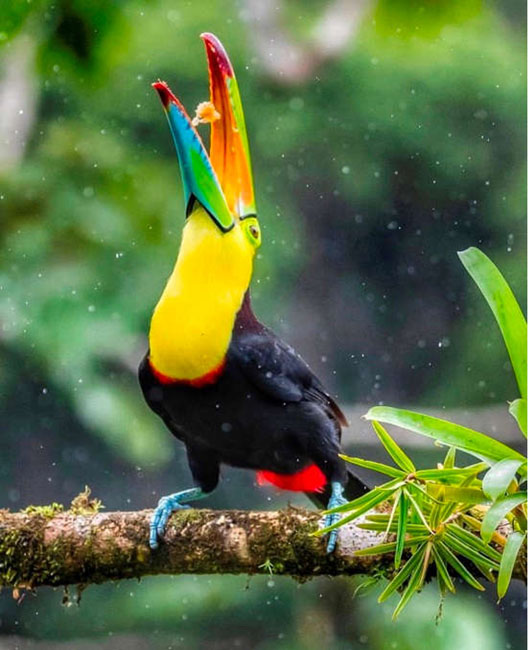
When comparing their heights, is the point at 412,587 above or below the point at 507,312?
below

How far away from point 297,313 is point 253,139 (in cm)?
47

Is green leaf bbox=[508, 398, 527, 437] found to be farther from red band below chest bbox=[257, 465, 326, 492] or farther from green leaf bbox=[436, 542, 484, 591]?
red band below chest bbox=[257, 465, 326, 492]

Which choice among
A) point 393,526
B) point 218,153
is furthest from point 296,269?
point 393,526

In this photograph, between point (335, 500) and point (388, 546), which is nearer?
point (388, 546)

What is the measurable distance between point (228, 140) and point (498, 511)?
660 millimetres

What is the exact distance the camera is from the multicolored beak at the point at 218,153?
4.60 ft

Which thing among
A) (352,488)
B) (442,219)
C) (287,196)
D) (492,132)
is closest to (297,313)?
(287,196)

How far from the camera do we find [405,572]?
3.66 ft

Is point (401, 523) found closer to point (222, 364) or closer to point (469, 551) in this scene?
point (469, 551)

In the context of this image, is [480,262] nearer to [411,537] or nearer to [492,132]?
[411,537]

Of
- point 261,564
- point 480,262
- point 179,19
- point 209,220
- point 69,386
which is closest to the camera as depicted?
point 480,262

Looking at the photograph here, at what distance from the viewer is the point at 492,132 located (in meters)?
3.24

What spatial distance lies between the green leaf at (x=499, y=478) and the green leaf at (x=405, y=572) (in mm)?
126

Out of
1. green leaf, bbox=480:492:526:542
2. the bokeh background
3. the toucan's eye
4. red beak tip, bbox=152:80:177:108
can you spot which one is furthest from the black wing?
the bokeh background
